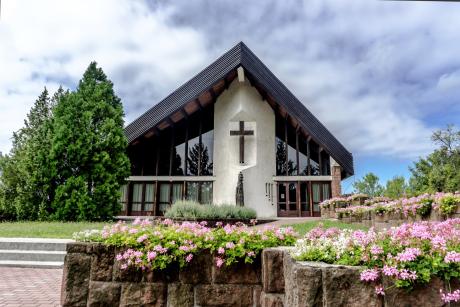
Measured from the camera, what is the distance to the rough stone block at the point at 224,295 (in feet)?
10.8

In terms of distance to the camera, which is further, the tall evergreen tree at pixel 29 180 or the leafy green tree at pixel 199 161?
the leafy green tree at pixel 199 161

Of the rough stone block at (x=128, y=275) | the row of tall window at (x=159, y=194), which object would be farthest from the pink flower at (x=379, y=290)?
the row of tall window at (x=159, y=194)

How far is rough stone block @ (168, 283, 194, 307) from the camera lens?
11.0 ft

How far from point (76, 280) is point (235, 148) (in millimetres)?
15033

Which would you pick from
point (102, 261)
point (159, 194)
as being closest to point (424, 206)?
point (102, 261)

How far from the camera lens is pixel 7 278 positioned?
588 centimetres

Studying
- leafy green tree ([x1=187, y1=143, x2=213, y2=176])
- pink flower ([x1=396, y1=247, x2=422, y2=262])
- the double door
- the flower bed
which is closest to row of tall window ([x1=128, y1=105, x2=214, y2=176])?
leafy green tree ([x1=187, y1=143, x2=213, y2=176])

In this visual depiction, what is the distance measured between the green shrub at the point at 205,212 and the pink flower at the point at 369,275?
10.3m

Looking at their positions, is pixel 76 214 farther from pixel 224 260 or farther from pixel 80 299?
pixel 224 260

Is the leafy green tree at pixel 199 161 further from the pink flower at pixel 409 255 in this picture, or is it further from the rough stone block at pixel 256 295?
the pink flower at pixel 409 255

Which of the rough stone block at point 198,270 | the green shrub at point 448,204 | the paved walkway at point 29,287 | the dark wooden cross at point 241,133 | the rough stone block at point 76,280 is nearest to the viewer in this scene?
the rough stone block at point 198,270

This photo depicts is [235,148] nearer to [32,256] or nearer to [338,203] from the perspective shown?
[338,203]

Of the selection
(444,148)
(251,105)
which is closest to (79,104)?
(251,105)

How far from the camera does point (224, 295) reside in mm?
3316
